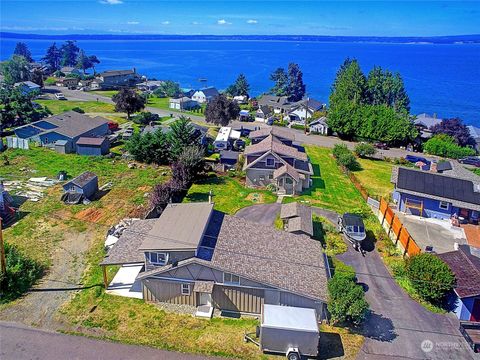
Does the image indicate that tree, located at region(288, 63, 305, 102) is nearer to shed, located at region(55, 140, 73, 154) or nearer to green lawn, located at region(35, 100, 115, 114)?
green lawn, located at region(35, 100, 115, 114)

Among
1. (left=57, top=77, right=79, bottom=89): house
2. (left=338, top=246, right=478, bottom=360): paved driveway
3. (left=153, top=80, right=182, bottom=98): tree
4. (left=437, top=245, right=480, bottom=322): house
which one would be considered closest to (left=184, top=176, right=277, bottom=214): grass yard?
(left=338, top=246, right=478, bottom=360): paved driveway

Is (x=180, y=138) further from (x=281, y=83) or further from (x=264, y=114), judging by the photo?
(x=281, y=83)

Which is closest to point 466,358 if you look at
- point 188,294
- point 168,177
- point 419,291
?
point 419,291

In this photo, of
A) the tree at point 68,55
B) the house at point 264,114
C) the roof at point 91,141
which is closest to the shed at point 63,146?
the roof at point 91,141

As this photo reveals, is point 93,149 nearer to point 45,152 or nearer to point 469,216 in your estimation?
point 45,152

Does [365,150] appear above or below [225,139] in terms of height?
below

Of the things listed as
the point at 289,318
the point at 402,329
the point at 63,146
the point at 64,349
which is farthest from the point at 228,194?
the point at 63,146

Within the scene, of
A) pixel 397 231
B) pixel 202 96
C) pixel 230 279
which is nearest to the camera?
pixel 230 279
